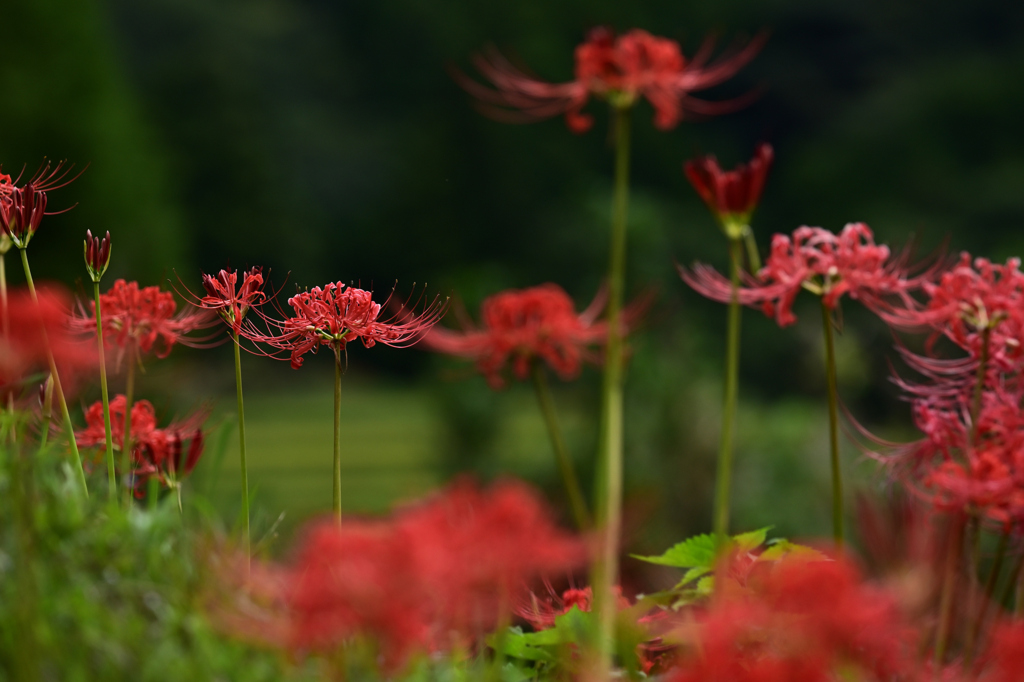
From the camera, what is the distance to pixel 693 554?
972mm

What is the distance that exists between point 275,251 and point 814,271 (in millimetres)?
21496

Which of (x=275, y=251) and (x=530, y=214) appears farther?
(x=530, y=214)

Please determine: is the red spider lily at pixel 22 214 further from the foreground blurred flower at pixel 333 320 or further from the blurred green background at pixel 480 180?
the blurred green background at pixel 480 180

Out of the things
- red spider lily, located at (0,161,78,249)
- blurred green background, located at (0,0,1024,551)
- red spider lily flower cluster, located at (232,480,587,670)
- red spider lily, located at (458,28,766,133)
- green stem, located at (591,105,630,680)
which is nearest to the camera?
red spider lily flower cluster, located at (232,480,587,670)

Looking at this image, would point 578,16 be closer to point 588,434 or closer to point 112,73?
point 112,73

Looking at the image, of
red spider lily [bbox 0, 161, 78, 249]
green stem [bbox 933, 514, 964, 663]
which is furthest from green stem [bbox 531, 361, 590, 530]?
red spider lily [bbox 0, 161, 78, 249]

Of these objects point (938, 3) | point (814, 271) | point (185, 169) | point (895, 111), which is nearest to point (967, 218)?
point (895, 111)

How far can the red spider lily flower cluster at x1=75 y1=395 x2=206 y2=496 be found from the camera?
103 cm

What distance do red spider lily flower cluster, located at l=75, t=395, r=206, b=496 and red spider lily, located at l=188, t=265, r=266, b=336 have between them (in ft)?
0.42

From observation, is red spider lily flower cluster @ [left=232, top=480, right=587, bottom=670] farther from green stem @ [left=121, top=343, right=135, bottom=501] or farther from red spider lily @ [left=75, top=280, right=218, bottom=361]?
red spider lily @ [left=75, top=280, right=218, bottom=361]

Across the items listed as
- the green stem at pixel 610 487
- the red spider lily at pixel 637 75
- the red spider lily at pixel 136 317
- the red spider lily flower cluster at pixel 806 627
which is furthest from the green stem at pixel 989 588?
the red spider lily at pixel 136 317

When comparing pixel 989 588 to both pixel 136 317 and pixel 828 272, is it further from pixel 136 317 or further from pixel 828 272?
pixel 136 317

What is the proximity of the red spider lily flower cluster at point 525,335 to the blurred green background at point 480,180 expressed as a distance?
8493 mm

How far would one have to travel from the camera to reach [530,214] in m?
23.9
